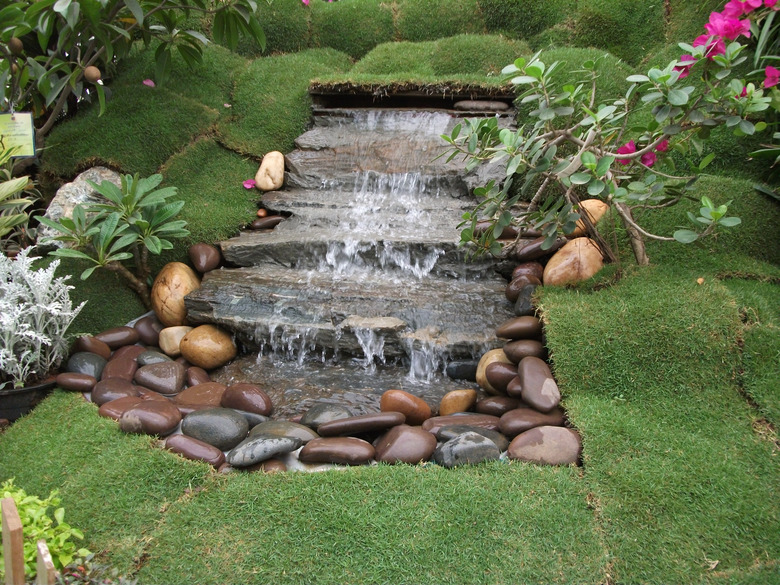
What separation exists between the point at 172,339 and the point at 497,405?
293cm

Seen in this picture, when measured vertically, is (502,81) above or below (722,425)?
above

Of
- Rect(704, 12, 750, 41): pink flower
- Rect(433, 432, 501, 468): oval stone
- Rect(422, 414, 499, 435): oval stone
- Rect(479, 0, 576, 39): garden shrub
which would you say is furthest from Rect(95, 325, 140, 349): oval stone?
Rect(479, 0, 576, 39): garden shrub

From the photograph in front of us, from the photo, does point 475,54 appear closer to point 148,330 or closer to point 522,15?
point 522,15

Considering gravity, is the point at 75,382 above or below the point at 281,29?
below

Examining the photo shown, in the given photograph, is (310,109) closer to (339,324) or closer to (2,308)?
(339,324)

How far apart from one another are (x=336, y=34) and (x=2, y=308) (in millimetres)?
6476

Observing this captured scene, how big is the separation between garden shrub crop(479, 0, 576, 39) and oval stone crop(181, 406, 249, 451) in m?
6.89

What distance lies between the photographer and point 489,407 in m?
3.96

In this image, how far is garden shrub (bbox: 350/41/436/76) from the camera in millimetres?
7586

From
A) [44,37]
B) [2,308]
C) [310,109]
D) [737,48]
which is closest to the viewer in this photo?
[737,48]

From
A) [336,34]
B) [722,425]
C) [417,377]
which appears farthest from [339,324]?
[336,34]

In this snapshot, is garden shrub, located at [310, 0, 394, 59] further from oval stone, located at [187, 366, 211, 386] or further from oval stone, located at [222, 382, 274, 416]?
oval stone, located at [222, 382, 274, 416]

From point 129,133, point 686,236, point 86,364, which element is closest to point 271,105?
point 129,133

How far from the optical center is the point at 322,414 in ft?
13.0
